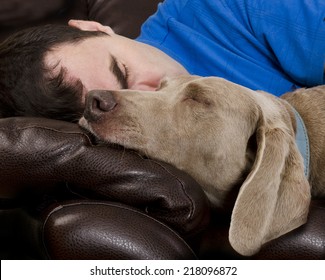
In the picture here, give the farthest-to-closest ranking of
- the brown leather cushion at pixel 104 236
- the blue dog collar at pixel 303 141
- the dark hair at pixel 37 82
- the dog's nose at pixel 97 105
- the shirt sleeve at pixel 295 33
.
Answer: the shirt sleeve at pixel 295 33 → the dark hair at pixel 37 82 → the blue dog collar at pixel 303 141 → the dog's nose at pixel 97 105 → the brown leather cushion at pixel 104 236

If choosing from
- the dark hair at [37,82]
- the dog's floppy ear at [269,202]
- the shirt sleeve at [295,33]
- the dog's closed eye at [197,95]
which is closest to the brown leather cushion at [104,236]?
the dog's floppy ear at [269,202]

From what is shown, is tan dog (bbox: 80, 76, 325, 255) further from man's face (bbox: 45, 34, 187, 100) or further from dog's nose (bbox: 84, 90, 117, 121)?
man's face (bbox: 45, 34, 187, 100)

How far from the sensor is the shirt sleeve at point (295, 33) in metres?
1.84

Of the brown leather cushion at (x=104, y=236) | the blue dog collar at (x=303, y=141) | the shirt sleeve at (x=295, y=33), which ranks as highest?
the shirt sleeve at (x=295, y=33)

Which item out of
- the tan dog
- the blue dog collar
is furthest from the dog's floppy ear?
the blue dog collar

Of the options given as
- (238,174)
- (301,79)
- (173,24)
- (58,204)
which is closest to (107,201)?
(58,204)

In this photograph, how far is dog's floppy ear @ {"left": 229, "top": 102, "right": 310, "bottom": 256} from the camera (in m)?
1.24

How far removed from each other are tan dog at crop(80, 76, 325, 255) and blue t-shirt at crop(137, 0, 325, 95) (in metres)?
0.48

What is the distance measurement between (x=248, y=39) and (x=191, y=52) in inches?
10.1

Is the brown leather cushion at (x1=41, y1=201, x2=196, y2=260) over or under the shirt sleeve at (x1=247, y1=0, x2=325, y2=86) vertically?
under

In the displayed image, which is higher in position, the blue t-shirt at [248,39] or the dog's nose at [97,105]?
the dog's nose at [97,105]

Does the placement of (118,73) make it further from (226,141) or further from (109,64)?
(226,141)

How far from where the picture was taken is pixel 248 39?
2049mm

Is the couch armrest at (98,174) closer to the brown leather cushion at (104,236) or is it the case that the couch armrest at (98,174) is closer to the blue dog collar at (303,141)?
the brown leather cushion at (104,236)
